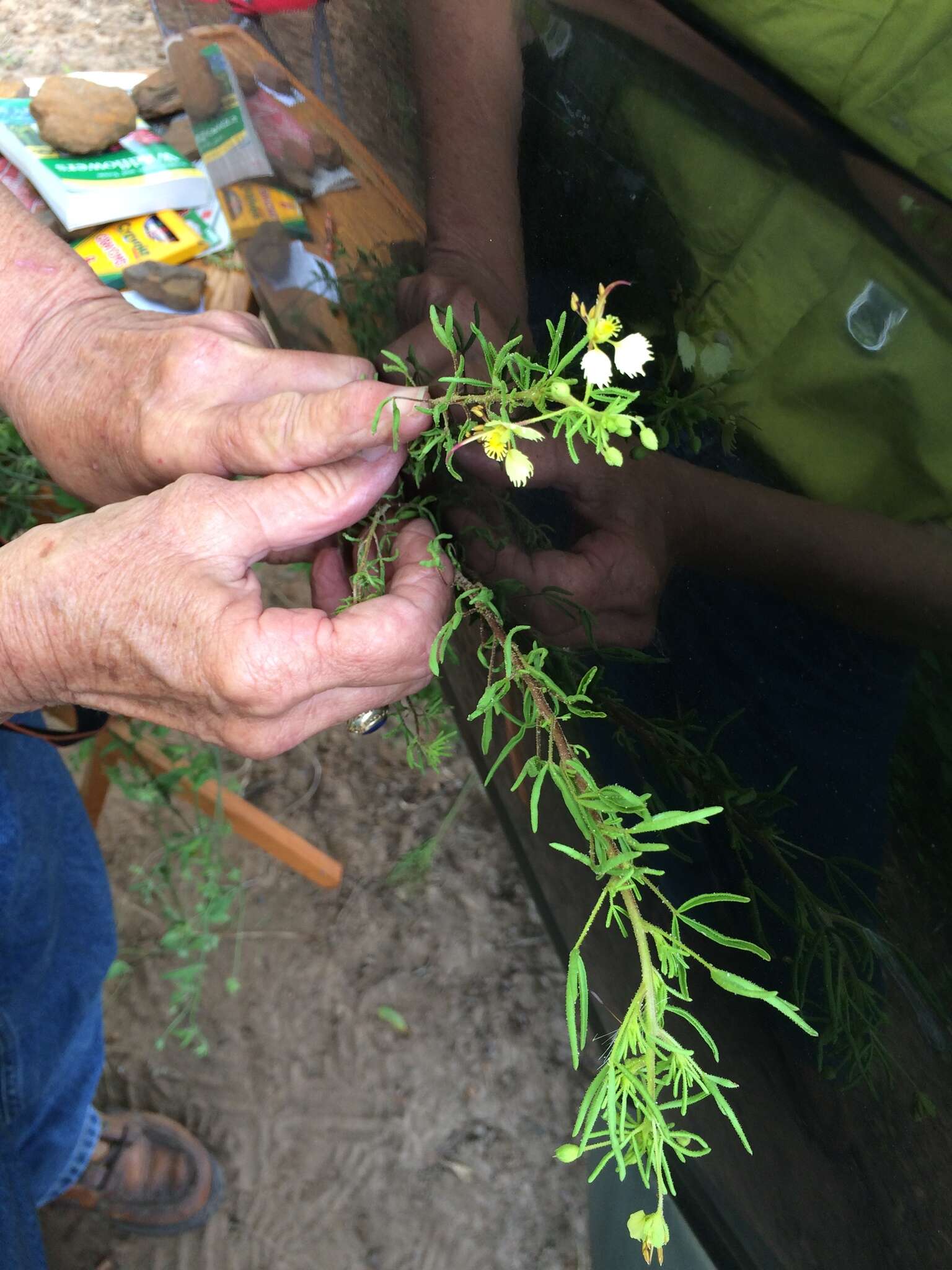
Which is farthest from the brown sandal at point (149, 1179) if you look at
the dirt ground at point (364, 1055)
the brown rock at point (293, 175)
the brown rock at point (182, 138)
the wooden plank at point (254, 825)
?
the brown rock at point (182, 138)

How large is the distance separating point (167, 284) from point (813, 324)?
1.85 m

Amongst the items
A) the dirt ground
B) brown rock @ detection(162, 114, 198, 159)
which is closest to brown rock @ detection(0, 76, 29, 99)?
brown rock @ detection(162, 114, 198, 159)

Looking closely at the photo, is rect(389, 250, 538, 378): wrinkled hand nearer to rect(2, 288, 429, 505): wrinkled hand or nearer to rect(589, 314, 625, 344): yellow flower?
rect(2, 288, 429, 505): wrinkled hand

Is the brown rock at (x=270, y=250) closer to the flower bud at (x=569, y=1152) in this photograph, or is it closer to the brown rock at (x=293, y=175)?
the brown rock at (x=293, y=175)

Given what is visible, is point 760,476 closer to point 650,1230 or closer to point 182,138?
point 650,1230

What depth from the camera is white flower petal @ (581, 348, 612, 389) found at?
54 cm

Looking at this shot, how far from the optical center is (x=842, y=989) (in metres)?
0.64

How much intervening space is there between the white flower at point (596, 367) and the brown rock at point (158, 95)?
2.46 metres

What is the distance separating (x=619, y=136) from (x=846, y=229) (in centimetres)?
22

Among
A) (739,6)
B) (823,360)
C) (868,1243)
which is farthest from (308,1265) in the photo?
(739,6)

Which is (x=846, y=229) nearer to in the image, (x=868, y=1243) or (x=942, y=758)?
(x=942, y=758)

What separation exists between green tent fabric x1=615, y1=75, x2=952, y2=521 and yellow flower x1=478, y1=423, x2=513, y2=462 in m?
0.14

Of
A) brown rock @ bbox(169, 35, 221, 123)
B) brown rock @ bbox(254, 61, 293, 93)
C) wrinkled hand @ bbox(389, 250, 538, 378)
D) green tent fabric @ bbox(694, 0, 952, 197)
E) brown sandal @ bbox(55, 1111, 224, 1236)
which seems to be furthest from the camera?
brown sandal @ bbox(55, 1111, 224, 1236)

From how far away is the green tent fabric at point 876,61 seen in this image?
48 cm
